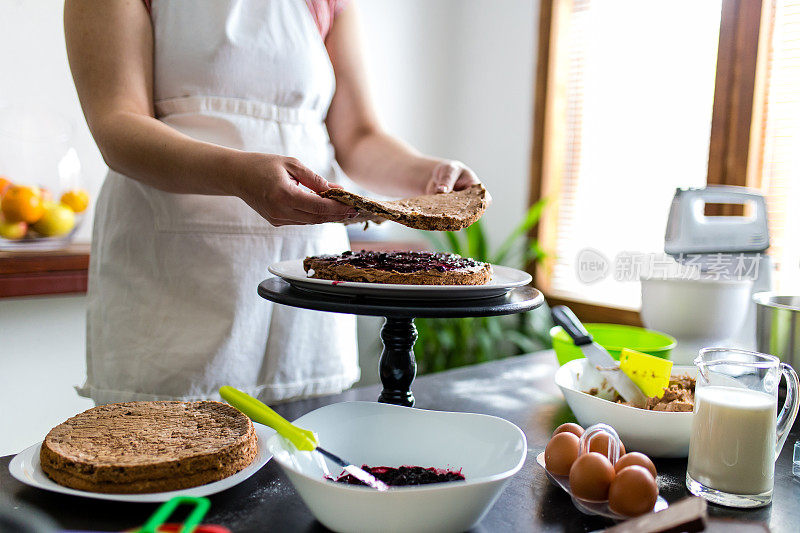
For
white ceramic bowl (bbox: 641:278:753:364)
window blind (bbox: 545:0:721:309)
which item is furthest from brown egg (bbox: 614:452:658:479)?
window blind (bbox: 545:0:721:309)

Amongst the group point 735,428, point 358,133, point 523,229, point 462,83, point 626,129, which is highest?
point 462,83

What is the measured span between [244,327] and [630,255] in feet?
6.11

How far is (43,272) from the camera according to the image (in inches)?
76.4

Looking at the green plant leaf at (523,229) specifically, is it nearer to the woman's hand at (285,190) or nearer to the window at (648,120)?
the window at (648,120)

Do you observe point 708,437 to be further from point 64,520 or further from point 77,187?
point 77,187

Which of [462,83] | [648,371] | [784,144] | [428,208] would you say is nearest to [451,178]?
[428,208]

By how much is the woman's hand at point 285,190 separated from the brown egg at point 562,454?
45 centimetres

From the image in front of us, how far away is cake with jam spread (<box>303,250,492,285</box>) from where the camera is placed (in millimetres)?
1035

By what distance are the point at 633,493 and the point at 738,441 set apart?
18 cm

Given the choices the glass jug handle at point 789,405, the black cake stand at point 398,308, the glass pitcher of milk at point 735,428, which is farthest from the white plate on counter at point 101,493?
the glass jug handle at point 789,405

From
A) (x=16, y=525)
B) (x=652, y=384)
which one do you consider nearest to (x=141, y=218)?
(x=16, y=525)

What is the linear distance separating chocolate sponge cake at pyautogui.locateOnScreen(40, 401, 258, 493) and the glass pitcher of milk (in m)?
0.58

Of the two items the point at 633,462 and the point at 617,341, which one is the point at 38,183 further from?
the point at 633,462

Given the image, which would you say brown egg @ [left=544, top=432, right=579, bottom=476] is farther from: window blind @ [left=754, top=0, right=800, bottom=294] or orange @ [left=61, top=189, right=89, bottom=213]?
window blind @ [left=754, top=0, right=800, bottom=294]
